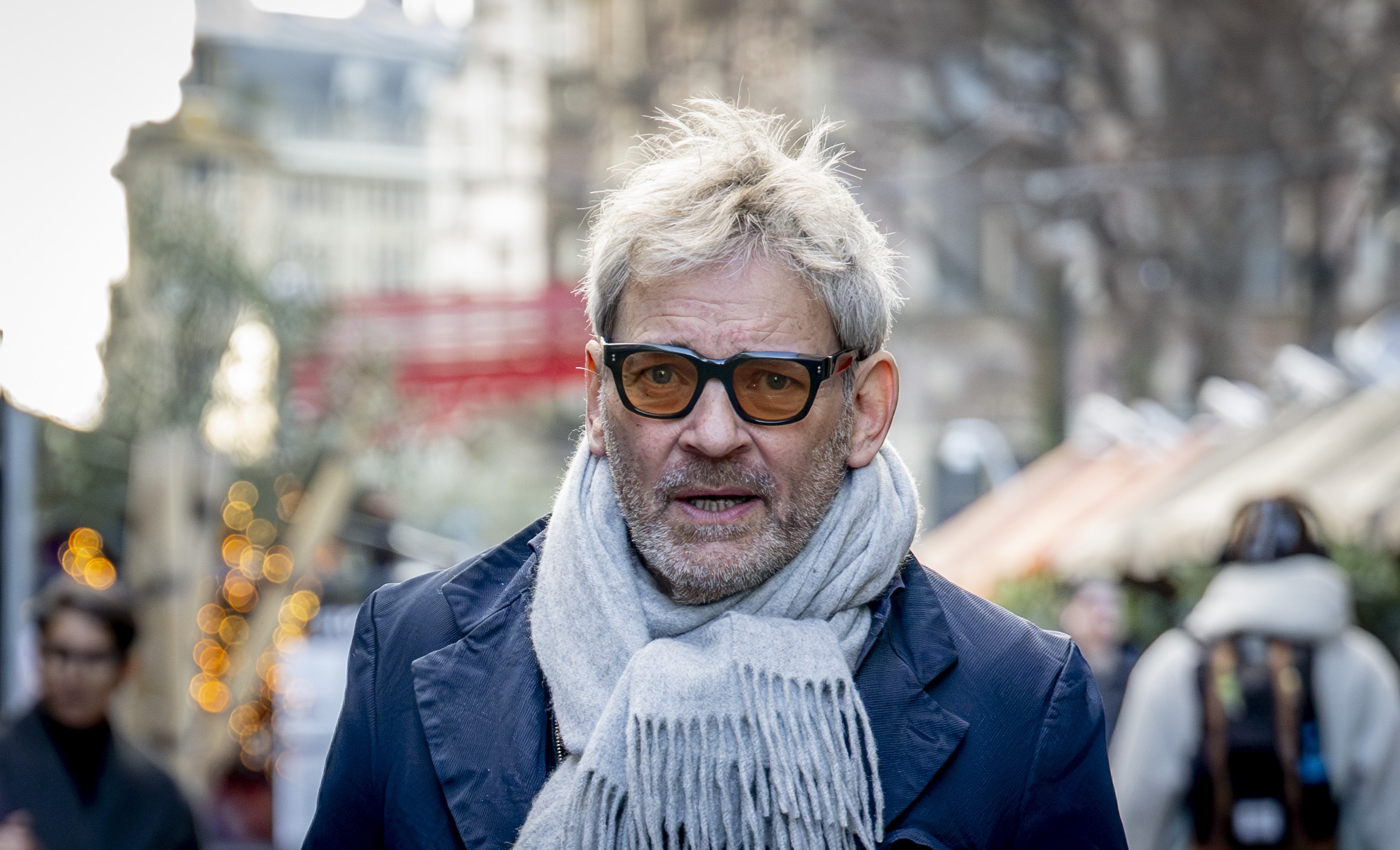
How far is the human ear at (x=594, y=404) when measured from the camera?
2303 millimetres

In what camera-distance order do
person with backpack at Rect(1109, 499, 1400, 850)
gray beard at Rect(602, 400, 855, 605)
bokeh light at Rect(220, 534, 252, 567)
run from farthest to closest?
bokeh light at Rect(220, 534, 252, 567) < person with backpack at Rect(1109, 499, 1400, 850) < gray beard at Rect(602, 400, 855, 605)

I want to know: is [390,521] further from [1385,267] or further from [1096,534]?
[1385,267]

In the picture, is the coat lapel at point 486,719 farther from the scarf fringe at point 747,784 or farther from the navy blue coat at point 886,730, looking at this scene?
the scarf fringe at point 747,784

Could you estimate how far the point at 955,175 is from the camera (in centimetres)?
1454

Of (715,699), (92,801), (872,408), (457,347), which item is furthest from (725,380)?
(457,347)

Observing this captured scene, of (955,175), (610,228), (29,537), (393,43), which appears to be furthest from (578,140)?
(610,228)

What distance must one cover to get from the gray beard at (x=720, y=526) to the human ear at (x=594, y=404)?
11 cm

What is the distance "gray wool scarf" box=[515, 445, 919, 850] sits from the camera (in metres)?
2.05

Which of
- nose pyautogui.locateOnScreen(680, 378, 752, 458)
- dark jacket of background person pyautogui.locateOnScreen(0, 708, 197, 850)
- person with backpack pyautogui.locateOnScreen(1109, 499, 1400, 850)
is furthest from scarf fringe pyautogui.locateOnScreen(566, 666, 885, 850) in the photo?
person with backpack pyautogui.locateOnScreen(1109, 499, 1400, 850)

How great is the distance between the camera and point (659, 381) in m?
2.14

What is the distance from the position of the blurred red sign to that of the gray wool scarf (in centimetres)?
959

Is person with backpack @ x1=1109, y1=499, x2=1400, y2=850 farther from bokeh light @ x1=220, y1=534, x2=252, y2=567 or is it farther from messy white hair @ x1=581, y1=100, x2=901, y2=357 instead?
bokeh light @ x1=220, y1=534, x2=252, y2=567

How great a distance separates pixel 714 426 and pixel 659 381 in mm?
117

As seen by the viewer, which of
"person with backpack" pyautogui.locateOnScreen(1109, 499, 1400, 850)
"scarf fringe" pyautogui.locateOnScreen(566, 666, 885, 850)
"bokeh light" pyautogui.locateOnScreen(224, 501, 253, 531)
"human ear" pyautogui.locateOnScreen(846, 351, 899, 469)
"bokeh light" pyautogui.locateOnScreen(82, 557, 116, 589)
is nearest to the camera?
"scarf fringe" pyautogui.locateOnScreen(566, 666, 885, 850)
